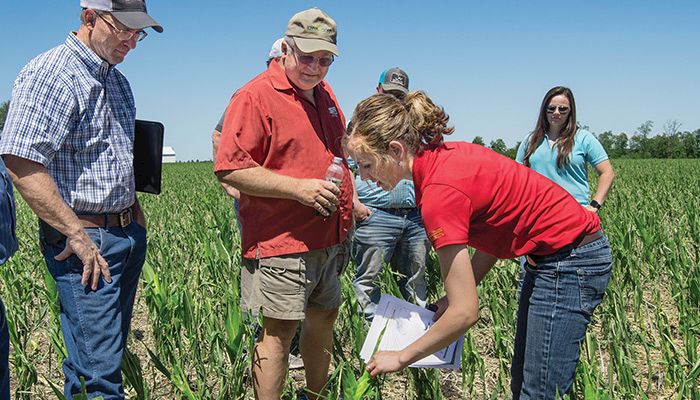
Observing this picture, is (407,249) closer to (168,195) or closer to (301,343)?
(301,343)

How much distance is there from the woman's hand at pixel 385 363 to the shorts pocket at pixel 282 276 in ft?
1.95

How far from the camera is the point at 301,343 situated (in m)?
2.61

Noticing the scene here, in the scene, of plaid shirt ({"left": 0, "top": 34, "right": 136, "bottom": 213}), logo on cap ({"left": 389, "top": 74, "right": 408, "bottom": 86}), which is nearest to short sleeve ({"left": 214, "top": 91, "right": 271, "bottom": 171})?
plaid shirt ({"left": 0, "top": 34, "right": 136, "bottom": 213})

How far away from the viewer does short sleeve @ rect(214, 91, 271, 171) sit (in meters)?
2.25

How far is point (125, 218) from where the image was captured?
216 centimetres

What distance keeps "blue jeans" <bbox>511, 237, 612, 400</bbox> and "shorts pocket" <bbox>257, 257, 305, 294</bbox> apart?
0.85m

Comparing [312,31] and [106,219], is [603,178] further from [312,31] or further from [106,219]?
[106,219]

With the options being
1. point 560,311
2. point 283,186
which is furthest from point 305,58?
point 560,311

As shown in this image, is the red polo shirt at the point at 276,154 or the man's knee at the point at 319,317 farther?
the man's knee at the point at 319,317

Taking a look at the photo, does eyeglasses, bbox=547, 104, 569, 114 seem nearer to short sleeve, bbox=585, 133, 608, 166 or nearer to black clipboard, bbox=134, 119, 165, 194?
short sleeve, bbox=585, 133, 608, 166

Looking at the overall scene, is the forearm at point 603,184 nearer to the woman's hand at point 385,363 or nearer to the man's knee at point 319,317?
the man's knee at point 319,317

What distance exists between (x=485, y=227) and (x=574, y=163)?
2026 mm

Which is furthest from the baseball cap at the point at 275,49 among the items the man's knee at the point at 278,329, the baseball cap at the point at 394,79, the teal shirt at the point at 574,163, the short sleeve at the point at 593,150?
the short sleeve at the point at 593,150

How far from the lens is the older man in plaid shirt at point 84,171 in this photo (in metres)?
1.88
